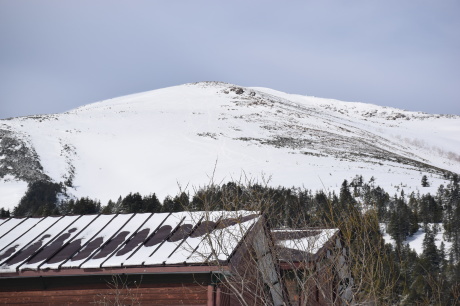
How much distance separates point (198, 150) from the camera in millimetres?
76688

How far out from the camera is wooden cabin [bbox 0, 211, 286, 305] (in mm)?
10258

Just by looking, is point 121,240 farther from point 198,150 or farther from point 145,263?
point 198,150

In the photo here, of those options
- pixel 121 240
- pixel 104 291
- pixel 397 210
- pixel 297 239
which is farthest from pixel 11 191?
pixel 297 239

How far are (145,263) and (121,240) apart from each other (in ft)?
4.56

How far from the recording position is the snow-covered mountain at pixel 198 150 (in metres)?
60.2

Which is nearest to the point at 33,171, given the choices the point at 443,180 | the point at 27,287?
the point at 443,180

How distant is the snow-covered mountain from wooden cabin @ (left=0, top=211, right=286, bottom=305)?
26738 mm

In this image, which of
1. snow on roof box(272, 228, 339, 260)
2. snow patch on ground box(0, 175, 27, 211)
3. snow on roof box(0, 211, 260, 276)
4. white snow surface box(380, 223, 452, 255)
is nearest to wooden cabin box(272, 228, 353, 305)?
snow on roof box(272, 228, 339, 260)

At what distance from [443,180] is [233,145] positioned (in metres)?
30.3

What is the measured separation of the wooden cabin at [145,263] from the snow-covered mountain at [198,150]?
26738 mm

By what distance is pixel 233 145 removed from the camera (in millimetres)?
80688

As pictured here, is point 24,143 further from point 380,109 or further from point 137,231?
point 380,109

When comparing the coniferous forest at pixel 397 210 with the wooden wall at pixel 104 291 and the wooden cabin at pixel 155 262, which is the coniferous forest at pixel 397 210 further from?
the wooden wall at pixel 104 291

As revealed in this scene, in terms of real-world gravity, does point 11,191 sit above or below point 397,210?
below
